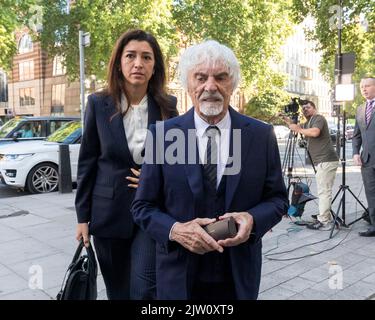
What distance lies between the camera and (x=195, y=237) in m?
1.72

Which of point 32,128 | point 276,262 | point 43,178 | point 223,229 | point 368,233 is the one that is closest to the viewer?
point 223,229

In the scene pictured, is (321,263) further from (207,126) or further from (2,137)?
(2,137)

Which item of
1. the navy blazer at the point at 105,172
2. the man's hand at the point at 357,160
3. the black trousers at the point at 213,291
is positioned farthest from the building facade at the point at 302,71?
the black trousers at the point at 213,291

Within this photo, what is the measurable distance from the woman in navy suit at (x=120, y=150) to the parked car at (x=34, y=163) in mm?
7372

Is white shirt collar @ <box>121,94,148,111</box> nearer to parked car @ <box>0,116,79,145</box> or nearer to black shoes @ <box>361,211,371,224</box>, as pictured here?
black shoes @ <box>361,211,371,224</box>

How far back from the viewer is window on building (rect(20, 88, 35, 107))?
44.3m

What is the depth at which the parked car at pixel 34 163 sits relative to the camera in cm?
929

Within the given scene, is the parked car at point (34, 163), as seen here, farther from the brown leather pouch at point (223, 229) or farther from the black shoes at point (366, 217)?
the brown leather pouch at point (223, 229)

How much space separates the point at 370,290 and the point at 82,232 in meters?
2.73

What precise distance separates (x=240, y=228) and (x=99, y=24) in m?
19.9

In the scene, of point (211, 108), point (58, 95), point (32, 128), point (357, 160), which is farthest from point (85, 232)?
point (58, 95)

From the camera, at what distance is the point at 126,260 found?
2578 millimetres

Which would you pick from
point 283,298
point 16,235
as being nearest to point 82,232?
point 283,298

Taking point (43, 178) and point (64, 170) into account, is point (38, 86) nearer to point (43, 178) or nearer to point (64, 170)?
point (43, 178)
